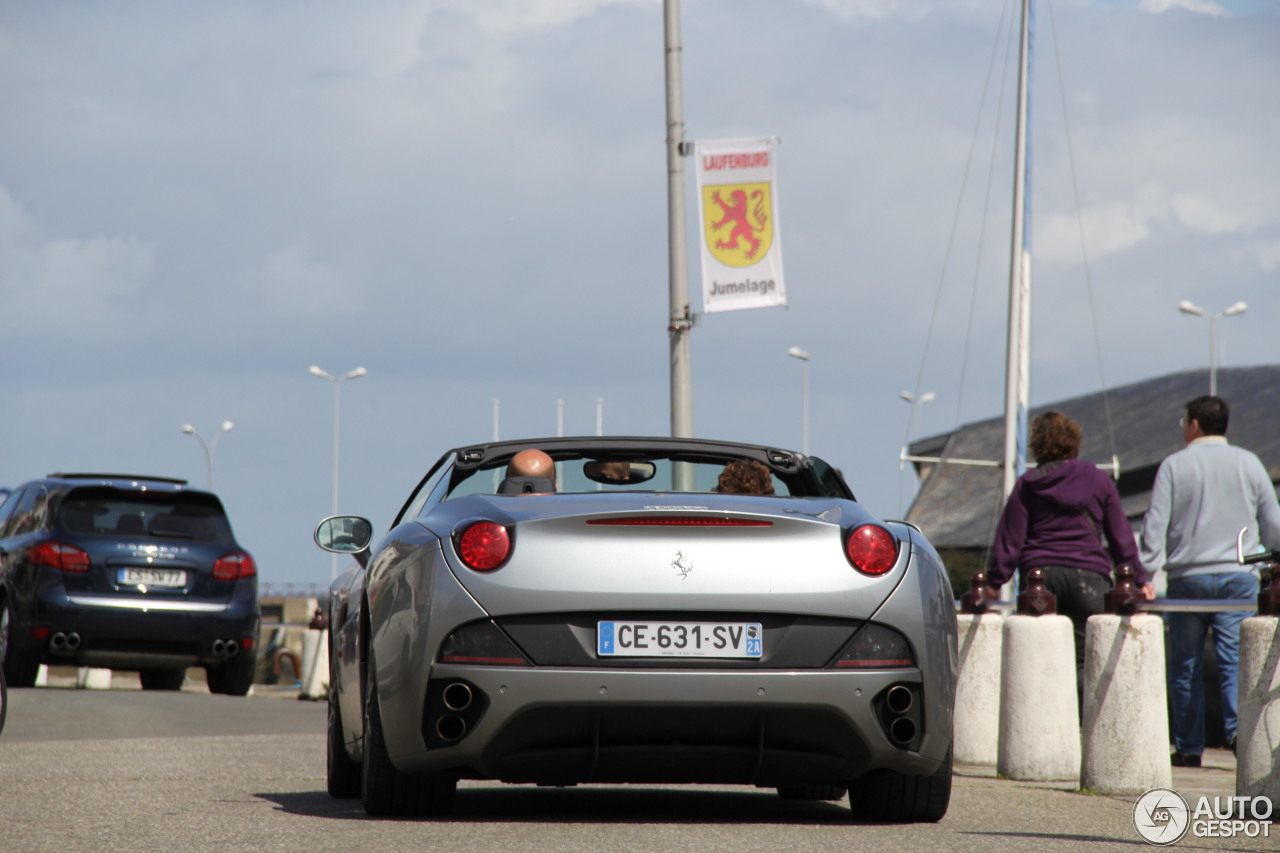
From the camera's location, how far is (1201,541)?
10.6 m

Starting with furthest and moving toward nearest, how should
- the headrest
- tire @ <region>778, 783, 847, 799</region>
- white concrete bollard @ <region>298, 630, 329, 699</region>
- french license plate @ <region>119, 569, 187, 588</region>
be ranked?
1. white concrete bollard @ <region>298, 630, 329, 699</region>
2. french license plate @ <region>119, 569, 187, 588</region>
3. tire @ <region>778, 783, 847, 799</region>
4. the headrest

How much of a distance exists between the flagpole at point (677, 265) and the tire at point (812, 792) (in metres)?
8.53

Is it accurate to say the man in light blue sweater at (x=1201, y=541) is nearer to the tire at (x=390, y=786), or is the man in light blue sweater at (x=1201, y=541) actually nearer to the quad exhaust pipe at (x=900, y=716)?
the quad exhaust pipe at (x=900, y=716)

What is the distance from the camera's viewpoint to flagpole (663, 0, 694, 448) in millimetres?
16641

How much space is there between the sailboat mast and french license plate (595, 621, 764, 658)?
99.2ft

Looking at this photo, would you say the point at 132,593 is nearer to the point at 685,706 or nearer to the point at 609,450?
the point at 609,450

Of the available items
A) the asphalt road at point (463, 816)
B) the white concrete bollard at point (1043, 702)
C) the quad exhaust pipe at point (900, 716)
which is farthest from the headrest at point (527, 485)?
the white concrete bollard at point (1043, 702)

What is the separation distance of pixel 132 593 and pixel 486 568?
11.1 metres

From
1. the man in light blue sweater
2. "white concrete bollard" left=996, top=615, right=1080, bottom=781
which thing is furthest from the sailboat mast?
"white concrete bollard" left=996, top=615, right=1080, bottom=781

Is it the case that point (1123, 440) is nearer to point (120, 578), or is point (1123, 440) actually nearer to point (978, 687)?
point (120, 578)

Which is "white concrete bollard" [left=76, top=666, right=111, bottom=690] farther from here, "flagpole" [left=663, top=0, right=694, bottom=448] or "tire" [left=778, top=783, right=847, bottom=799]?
"tire" [left=778, top=783, right=847, bottom=799]

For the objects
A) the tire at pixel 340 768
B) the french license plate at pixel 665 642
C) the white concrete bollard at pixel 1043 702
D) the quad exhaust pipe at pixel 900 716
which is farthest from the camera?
the white concrete bollard at pixel 1043 702

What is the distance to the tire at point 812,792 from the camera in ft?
25.6

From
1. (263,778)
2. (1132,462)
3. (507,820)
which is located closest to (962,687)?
(263,778)
